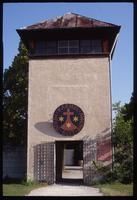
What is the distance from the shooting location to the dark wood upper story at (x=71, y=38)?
17.0m

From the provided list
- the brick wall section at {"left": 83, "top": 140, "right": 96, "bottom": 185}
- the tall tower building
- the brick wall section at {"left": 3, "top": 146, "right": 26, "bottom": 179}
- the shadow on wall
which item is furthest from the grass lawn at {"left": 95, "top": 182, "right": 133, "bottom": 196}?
the brick wall section at {"left": 3, "top": 146, "right": 26, "bottom": 179}

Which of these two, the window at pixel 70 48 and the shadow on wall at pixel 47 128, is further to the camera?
the window at pixel 70 48

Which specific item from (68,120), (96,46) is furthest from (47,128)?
(96,46)

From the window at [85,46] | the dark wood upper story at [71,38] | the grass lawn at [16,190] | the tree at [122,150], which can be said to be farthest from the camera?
the window at [85,46]

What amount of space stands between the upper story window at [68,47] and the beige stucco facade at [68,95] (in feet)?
1.35

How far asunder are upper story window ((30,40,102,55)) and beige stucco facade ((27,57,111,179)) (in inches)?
16.3

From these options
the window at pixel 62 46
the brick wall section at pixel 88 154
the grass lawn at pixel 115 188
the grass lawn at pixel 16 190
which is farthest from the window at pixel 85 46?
the grass lawn at pixel 16 190

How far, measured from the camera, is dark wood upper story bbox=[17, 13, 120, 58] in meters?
17.0

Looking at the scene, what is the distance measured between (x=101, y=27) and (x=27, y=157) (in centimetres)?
730

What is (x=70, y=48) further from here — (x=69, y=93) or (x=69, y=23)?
(x=69, y=93)

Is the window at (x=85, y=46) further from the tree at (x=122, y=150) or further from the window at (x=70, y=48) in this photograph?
the tree at (x=122, y=150)

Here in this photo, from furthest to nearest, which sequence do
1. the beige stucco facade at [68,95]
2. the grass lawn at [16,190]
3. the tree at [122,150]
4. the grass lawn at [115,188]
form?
the beige stucco facade at [68,95]
the tree at [122,150]
the grass lawn at [115,188]
the grass lawn at [16,190]

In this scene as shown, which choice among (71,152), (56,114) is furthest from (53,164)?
(71,152)

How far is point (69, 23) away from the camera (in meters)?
17.5
